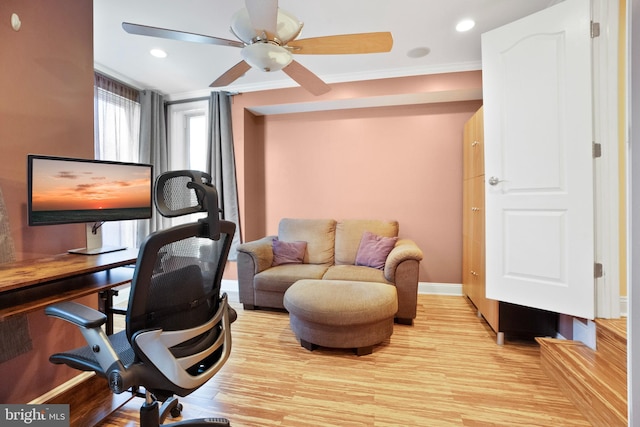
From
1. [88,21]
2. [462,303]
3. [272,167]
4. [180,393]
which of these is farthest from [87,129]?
[462,303]

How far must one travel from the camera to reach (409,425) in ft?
4.30

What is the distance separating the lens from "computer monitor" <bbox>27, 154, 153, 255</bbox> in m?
1.32

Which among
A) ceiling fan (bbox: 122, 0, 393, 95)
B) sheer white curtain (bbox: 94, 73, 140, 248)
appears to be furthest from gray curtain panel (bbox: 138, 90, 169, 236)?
ceiling fan (bbox: 122, 0, 393, 95)

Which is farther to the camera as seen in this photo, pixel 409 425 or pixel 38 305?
pixel 409 425

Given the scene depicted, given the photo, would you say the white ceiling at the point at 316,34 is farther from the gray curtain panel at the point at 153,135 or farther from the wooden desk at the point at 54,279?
the wooden desk at the point at 54,279

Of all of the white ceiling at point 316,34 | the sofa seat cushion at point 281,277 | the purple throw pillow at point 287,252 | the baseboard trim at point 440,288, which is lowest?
the baseboard trim at point 440,288

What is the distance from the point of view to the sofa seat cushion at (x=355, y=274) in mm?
2510

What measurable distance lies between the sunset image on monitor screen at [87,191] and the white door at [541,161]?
2529 millimetres

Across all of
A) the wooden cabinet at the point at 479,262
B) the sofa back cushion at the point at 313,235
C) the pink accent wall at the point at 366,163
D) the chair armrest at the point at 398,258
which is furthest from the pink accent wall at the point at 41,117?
the wooden cabinet at the point at 479,262

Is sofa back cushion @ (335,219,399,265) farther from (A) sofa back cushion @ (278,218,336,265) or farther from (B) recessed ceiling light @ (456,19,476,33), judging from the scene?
(B) recessed ceiling light @ (456,19,476,33)

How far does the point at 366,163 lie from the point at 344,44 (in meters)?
1.92

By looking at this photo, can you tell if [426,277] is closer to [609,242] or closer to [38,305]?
[609,242]

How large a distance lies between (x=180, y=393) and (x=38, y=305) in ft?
2.17

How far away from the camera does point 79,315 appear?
88cm
